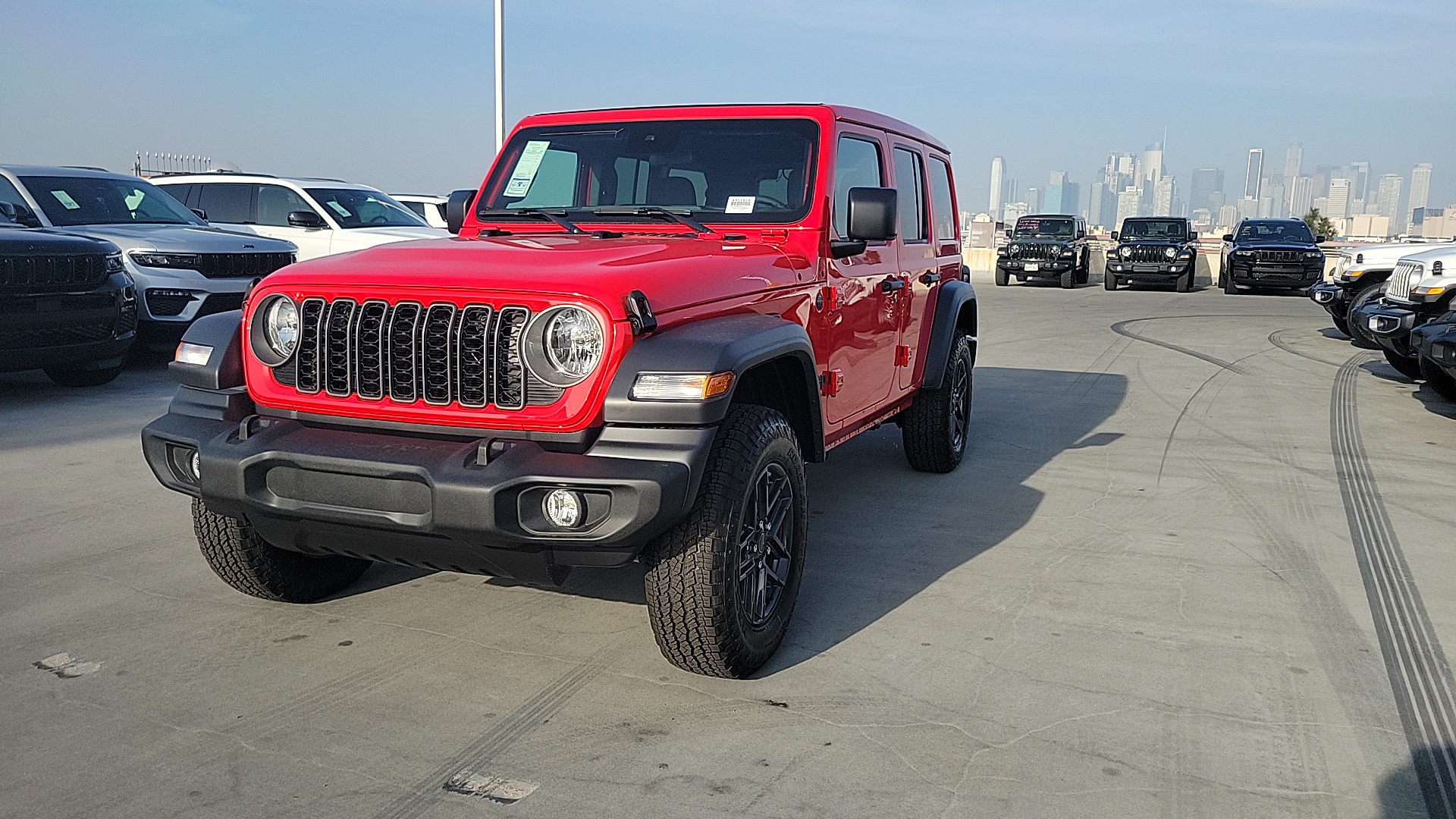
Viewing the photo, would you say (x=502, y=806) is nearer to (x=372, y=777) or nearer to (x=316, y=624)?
(x=372, y=777)

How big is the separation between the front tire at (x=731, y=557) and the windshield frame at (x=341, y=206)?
10408 mm

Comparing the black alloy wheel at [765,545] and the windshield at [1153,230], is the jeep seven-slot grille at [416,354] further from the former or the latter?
the windshield at [1153,230]

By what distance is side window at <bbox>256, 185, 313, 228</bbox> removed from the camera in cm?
1303

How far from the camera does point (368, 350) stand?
3.44 meters

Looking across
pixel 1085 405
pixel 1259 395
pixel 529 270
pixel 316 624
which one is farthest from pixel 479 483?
pixel 1259 395

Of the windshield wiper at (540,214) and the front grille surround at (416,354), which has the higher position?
the windshield wiper at (540,214)

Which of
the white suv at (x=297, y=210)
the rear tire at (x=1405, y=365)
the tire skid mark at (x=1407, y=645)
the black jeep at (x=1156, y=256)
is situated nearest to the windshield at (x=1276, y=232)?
the black jeep at (x=1156, y=256)

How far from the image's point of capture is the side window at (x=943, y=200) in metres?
6.35

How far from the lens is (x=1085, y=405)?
30.0 ft

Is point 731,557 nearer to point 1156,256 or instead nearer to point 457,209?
point 457,209

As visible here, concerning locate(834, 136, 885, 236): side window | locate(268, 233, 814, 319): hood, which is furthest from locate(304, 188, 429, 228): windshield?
locate(268, 233, 814, 319): hood

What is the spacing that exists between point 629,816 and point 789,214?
2583 millimetres

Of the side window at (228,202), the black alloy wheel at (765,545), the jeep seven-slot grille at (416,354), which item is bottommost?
the black alloy wheel at (765,545)

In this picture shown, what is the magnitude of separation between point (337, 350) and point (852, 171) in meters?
2.45
